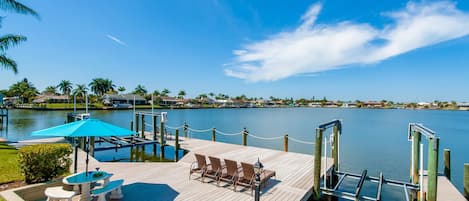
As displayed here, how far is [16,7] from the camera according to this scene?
11.8 metres

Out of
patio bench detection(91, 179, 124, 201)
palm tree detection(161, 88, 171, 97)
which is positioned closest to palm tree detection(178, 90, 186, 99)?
palm tree detection(161, 88, 171, 97)

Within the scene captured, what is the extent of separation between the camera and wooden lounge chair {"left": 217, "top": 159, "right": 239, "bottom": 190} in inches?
260

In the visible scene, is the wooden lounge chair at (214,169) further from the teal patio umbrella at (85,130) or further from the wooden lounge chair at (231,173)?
the teal patio umbrella at (85,130)

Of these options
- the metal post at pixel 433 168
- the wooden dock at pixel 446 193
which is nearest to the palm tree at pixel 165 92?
the wooden dock at pixel 446 193

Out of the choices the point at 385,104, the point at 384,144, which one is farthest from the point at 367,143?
the point at 385,104

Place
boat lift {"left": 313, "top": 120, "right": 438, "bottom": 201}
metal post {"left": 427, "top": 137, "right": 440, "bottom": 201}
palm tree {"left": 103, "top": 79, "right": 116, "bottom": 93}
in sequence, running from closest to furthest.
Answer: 1. metal post {"left": 427, "top": 137, "right": 440, "bottom": 201}
2. boat lift {"left": 313, "top": 120, "right": 438, "bottom": 201}
3. palm tree {"left": 103, "top": 79, "right": 116, "bottom": 93}

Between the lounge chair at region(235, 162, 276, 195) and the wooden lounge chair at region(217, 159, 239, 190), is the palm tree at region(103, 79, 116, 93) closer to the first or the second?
the wooden lounge chair at region(217, 159, 239, 190)

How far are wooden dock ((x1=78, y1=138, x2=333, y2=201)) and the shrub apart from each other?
1.57m

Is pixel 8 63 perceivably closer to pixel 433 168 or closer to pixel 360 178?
pixel 360 178

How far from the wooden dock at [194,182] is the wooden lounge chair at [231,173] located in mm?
215

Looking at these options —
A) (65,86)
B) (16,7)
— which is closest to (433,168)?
(16,7)

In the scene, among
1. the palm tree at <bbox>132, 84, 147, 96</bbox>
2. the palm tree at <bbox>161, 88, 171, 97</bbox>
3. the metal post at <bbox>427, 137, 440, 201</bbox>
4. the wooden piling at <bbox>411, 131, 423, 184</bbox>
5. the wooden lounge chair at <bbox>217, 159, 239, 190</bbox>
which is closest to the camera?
the metal post at <bbox>427, 137, 440, 201</bbox>

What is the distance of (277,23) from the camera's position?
832 inches

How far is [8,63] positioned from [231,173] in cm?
1691
